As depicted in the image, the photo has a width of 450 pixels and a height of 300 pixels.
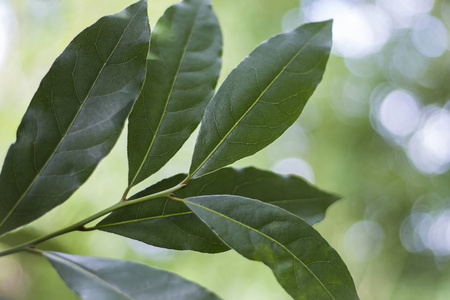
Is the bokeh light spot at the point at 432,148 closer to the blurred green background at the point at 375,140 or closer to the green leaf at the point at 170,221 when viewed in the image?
the blurred green background at the point at 375,140

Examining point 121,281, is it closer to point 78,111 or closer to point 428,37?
point 78,111

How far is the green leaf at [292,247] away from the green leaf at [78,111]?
0.08 m

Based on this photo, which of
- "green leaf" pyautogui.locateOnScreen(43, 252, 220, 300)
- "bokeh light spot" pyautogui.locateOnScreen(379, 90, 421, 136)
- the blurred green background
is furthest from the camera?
"bokeh light spot" pyautogui.locateOnScreen(379, 90, 421, 136)

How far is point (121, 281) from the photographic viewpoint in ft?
0.67

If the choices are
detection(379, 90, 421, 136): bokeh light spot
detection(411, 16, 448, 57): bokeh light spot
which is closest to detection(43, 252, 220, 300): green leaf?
detection(379, 90, 421, 136): bokeh light spot

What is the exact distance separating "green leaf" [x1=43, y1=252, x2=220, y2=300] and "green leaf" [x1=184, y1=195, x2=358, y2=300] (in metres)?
0.03

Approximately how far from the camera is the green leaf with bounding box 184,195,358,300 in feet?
0.73

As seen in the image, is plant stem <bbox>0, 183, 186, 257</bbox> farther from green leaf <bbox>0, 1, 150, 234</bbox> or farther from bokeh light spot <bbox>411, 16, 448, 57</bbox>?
bokeh light spot <bbox>411, 16, 448, 57</bbox>

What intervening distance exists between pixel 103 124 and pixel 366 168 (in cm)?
270

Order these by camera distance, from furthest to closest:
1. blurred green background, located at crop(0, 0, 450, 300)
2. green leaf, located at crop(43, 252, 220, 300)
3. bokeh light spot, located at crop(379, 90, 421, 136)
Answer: bokeh light spot, located at crop(379, 90, 421, 136), blurred green background, located at crop(0, 0, 450, 300), green leaf, located at crop(43, 252, 220, 300)

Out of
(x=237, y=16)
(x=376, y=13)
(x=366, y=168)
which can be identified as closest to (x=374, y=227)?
(x=366, y=168)

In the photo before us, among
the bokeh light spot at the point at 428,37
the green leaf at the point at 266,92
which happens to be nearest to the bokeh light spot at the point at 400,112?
the bokeh light spot at the point at 428,37

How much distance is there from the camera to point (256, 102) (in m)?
0.24

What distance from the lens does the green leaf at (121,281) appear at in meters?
0.20
